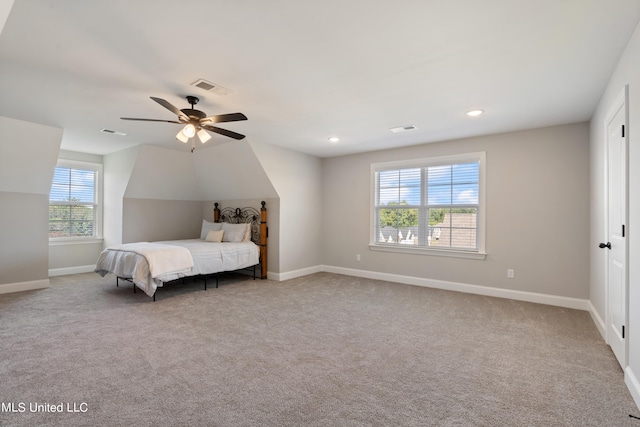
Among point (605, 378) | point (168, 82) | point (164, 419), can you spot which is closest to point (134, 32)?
point (168, 82)

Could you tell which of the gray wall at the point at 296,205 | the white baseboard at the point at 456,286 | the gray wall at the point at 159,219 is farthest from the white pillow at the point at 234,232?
the gray wall at the point at 159,219

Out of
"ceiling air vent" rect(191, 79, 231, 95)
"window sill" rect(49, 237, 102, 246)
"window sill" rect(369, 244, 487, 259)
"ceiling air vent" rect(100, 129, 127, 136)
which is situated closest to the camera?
"ceiling air vent" rect(191, 79, 231, 95)

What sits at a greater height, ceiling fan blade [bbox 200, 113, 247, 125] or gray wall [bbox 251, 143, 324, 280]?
ceiling fan blade [bbox 200, 113, 247, 125]

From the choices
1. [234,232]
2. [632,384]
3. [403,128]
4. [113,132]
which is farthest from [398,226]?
[113,132]

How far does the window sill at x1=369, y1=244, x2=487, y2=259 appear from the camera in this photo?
4801 mm

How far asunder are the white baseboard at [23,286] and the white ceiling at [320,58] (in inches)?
101

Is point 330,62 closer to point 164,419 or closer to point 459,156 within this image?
point 164,419

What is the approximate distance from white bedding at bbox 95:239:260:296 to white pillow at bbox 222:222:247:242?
221 mm

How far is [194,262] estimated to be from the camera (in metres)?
4.71

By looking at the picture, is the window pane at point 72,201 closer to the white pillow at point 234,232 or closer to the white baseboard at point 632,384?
the white pillow at point 234,232

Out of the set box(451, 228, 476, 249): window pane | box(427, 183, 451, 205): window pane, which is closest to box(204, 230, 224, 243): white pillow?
box(427, 183, 451, 205): window pane

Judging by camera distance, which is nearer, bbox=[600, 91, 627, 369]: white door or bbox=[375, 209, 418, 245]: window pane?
bbox=[600, 91, 627, 369]: white door

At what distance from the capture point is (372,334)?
3193 millimetres

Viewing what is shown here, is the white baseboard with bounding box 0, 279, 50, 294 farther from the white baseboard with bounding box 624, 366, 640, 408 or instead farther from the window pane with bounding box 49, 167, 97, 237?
the white baseboard with bounding box 624, 366, 640, 408
